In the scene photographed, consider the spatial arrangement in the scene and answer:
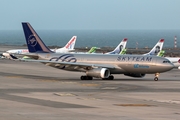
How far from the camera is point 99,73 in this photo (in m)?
57.8

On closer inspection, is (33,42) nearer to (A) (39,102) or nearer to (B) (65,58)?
(B) (65,58)

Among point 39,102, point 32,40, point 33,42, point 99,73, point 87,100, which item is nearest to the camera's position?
point 39,102

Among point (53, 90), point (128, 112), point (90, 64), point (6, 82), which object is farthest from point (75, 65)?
point (128, 112)

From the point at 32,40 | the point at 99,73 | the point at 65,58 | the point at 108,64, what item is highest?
the point at 32,40

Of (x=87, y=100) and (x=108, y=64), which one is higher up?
(x=108, y=64)

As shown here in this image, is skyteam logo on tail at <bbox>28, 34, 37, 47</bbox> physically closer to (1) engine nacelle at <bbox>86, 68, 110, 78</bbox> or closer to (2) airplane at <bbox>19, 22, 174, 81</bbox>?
(2) airplane at <bbox>19, 22, 174, 81</bbox>

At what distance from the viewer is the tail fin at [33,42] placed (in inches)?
2506

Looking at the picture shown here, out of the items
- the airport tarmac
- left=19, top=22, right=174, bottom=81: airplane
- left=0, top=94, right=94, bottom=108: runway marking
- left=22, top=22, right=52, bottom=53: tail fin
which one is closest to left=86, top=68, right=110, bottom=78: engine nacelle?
left=19, top=22, right=174, bottom=81: airplane

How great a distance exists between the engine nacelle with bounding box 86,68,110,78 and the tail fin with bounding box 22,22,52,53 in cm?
709

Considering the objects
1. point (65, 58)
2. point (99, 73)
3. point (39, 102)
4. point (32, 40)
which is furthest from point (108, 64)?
point (39, 102)

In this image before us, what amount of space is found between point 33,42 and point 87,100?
26743mm

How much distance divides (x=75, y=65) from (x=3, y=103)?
80.1ft

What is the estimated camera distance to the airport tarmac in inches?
1176

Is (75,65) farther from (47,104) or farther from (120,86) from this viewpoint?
(47,104)
